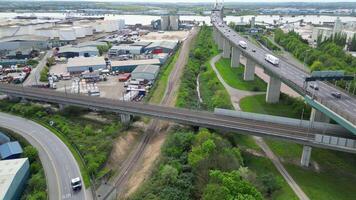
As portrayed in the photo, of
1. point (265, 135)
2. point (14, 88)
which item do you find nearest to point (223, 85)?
point (265, 135)

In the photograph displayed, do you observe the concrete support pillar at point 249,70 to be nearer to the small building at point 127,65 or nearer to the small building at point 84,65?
the small building at point 127,65

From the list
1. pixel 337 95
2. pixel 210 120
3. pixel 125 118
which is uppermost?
pixel 337 95

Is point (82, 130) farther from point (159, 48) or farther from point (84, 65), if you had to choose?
point (159, 48)

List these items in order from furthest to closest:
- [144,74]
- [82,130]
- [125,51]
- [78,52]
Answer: [125,51]
[78,52]
[144,74]
[82,130]

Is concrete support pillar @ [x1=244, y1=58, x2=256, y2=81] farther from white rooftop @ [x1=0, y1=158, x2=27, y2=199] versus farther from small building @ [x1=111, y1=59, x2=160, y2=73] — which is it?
white rooftop @ [x1=0, y1=158, x2=27, y2=199]

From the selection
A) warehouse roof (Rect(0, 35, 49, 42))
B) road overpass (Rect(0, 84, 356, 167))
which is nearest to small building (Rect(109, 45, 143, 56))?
warehouse roof (Rect(0, 35, 49, 42))

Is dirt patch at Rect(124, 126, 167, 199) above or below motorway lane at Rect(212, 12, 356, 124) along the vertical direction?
below

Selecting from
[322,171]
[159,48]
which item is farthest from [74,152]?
[159,48]

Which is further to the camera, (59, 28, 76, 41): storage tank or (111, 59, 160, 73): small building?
(59, 28, 76, 41): storage tank
